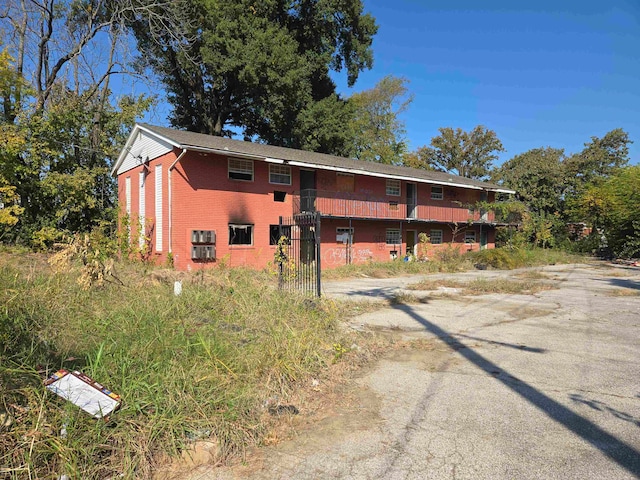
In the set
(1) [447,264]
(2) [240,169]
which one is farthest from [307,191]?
(1) [447,264]

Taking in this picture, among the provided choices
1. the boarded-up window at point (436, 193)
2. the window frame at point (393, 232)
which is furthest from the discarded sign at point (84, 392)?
the boarded-up window at point (436, 193)

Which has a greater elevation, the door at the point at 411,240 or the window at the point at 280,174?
the window at the point at 280,174

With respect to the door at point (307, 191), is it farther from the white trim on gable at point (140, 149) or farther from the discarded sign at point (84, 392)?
the discarded sign at point (84, 392)

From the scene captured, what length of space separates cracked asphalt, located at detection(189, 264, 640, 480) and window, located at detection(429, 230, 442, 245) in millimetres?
20291

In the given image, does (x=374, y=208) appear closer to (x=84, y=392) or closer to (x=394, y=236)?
(x=394, y=236)

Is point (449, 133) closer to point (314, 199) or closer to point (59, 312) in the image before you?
point (314, 199)

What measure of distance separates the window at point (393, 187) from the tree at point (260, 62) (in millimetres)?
5962

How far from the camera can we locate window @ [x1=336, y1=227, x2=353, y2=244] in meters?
22.2

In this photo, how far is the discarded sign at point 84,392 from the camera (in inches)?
117

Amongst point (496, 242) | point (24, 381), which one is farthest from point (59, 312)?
point (496, 242)

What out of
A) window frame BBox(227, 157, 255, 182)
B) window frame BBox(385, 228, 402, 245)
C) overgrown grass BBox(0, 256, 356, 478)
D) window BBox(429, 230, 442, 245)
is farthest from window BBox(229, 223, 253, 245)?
window BBox(429, 230, 442, 245)

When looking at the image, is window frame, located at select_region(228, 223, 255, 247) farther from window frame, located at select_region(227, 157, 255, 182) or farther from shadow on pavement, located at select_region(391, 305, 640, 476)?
shadow on pavement, located at select_region(391, 305, 640, 476)

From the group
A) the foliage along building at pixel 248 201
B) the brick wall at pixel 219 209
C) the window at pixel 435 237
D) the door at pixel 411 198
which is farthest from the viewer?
the window at pixel 435 237

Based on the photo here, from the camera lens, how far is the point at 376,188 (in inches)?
958
